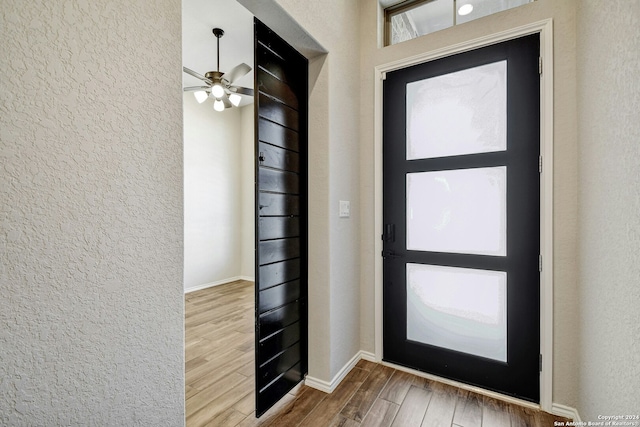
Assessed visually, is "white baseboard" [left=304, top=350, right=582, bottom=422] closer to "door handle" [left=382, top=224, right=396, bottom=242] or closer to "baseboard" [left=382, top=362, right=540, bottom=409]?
"baseboard" [left=382, top=362, right=540, bottom=409]

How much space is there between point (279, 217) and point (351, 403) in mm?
1256

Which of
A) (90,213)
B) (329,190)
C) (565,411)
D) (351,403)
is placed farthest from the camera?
(329,190)

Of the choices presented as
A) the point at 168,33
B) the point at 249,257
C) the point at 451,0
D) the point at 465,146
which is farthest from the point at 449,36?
the point at 249,257

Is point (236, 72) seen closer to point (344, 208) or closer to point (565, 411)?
point (344, 208)

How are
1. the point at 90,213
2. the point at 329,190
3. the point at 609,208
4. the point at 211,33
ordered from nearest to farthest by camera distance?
the point at 90,213 → the point at 609,208 → the point at 329,190 → the point at 211,33

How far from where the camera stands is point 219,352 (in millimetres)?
2463

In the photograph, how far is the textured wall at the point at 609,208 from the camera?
100cm

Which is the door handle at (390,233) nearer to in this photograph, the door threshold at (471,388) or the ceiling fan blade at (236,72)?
the door threshold at (471,388)

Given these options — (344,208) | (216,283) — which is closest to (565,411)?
(344,208)

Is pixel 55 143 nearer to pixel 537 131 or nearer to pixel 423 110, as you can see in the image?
pixel 423 110

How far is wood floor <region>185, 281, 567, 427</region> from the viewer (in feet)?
5.33

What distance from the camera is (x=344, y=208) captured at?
2.05 meters

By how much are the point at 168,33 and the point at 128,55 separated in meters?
0.18

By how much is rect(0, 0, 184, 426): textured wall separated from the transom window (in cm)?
190
